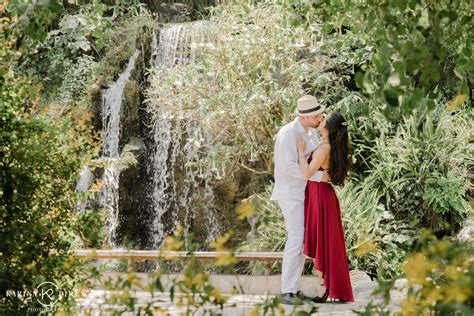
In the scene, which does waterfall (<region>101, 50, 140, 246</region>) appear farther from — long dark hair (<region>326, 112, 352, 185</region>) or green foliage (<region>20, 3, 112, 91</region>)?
long dark hair (<region>326, 112, 352, 185</region>)

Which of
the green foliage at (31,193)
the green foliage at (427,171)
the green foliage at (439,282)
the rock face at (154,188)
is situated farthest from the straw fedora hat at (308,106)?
Answer: the rock face at (154,188)

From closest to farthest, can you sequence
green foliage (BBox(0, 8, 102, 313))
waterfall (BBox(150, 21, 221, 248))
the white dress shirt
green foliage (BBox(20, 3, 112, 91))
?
green foliage (BBox(0, 8, 102, 313))
the white dress shirt
waterfall (BBox(150, 21, 221, 248))
green foliage (BBox(20, 3, 112, 91))

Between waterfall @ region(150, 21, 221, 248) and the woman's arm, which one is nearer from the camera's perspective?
the woman's arm

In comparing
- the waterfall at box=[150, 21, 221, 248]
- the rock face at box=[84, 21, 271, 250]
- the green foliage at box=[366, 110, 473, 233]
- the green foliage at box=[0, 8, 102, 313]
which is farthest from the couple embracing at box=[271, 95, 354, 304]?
the waterfall at box=[150, 21, 221, 248]

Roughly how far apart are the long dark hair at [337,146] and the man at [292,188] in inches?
4.5

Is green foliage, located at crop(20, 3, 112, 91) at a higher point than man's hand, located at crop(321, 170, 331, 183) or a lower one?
higher

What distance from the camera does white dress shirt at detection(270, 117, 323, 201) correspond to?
24.4ft

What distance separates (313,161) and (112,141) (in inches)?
326

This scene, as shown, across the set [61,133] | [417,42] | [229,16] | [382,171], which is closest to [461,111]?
[382,171]

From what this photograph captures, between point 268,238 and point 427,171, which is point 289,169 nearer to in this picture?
point 268,238

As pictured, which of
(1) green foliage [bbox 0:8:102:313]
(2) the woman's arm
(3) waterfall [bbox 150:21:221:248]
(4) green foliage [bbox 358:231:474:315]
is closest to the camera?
(4) green foliage [bbox 358:231:474:315]

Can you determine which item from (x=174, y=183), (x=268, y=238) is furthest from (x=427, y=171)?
(x=174, y=183)

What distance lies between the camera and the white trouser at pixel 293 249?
289 inches

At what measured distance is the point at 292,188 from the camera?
7492 millimetres
